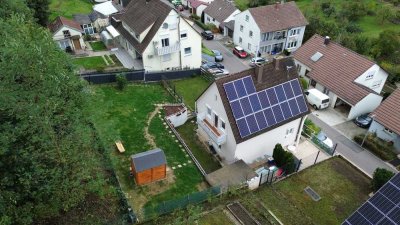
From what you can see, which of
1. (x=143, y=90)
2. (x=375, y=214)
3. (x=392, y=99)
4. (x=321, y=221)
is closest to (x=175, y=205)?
(x=321, y=221)

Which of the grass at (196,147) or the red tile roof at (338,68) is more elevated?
the red tile roof at (338,68)

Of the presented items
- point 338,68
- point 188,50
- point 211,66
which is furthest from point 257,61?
point 338,68

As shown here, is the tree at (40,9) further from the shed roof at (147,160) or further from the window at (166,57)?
the shed roof at (147,160)

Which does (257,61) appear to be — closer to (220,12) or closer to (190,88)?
(190,88)

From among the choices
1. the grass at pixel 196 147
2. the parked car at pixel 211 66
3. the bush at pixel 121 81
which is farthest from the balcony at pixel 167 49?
the grass at pixel 196 147

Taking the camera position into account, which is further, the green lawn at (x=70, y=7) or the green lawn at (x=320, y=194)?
the green lawn at (x=70, y=7)

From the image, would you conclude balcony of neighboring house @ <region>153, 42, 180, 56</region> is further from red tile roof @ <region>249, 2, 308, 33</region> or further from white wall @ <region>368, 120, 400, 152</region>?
white wall @ <region>368, 120, 400, 152</region>
